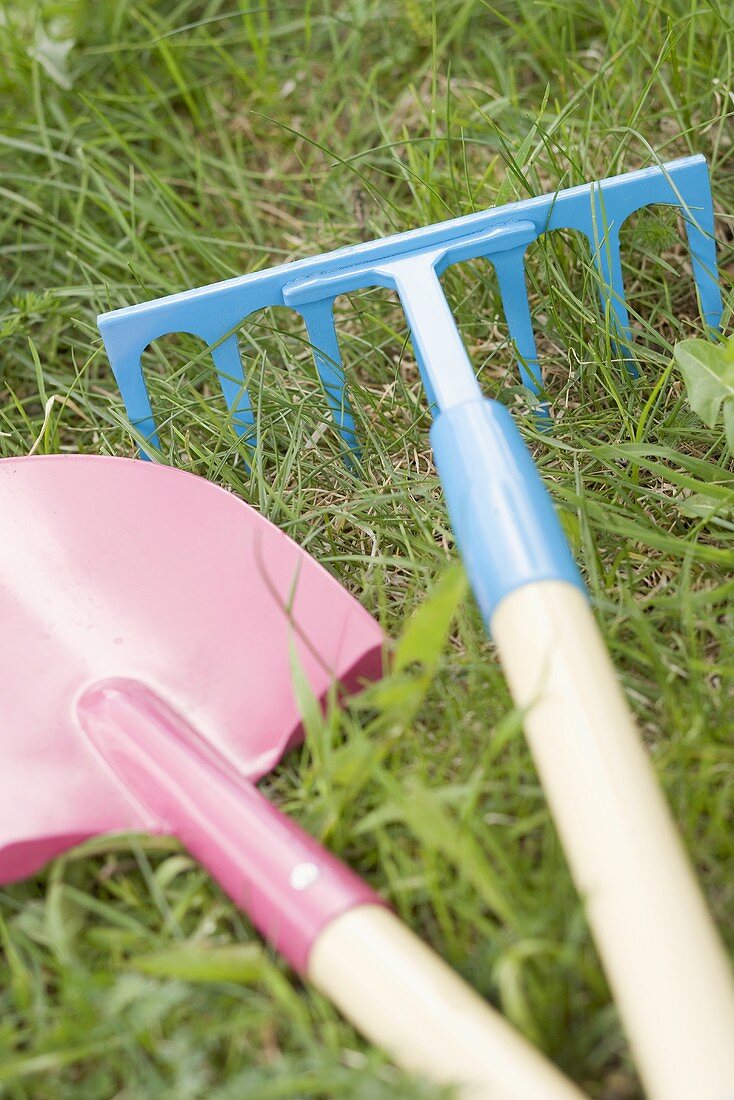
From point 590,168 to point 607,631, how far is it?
718 millimetres

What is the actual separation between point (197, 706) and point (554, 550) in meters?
0.38

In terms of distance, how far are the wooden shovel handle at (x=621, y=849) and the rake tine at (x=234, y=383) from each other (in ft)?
1.74

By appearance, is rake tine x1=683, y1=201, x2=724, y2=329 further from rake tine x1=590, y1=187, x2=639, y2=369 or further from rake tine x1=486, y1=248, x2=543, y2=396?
rake tine x1=486, y1=248, x2=543, y2=396

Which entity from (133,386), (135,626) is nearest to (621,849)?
(135,626)

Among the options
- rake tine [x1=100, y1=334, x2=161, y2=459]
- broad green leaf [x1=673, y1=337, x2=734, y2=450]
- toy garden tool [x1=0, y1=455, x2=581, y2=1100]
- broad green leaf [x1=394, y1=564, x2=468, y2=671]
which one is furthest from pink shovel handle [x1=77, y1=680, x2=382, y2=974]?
broad green leaf [x1=673, y1=337, x2=734, y2=450]

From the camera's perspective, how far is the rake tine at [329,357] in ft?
4.37

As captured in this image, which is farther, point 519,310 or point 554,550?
point 519,310

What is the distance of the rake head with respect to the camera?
1.30 meters

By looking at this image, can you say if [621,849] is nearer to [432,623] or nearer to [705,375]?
[432,623]

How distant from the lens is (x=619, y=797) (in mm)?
808

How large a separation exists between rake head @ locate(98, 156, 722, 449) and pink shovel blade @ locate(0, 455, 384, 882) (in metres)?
0.18

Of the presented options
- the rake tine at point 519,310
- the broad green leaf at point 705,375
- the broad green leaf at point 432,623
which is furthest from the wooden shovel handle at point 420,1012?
the rake tine at point 519,310

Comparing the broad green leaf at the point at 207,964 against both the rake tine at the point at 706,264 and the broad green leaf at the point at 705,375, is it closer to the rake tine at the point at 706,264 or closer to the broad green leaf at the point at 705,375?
the broad green leaf at the point at 705,375

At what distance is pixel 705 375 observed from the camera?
3.83ft
